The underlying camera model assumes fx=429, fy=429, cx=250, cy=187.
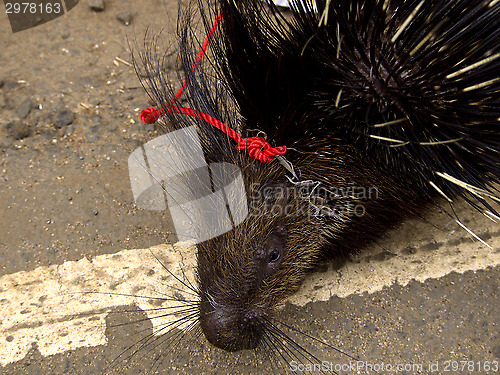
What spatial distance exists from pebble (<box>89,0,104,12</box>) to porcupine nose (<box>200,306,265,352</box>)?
7.80 ft

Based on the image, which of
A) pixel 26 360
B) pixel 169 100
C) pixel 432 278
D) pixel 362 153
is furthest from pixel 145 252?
pixel 432 278

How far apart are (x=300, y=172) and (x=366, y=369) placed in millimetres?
1044

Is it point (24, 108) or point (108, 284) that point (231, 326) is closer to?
point (108, 284)

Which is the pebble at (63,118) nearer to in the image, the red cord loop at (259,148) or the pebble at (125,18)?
the pebble at (125,18)

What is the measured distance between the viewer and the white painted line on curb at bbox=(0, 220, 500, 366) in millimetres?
2154

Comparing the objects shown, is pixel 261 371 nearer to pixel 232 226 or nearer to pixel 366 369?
pixel 366 369

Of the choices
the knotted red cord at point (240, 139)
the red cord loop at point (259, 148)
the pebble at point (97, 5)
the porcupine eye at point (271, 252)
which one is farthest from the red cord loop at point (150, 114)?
the pebble at point (97, 5)

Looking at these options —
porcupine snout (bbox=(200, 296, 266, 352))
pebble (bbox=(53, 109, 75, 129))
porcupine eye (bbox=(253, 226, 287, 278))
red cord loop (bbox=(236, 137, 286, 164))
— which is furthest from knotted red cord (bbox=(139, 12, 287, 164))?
pebble (bbox=(53, 109, 75, 129))

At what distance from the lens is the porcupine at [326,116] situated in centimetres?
165

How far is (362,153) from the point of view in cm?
201

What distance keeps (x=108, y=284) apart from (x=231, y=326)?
0.85 m

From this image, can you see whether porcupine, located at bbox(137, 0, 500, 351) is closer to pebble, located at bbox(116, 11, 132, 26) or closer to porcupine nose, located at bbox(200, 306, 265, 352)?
porcupine nose, located at bbox(200, 306, 265, 352)

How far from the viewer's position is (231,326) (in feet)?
5.86

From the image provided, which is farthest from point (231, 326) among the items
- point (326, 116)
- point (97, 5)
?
point (97, 5)
